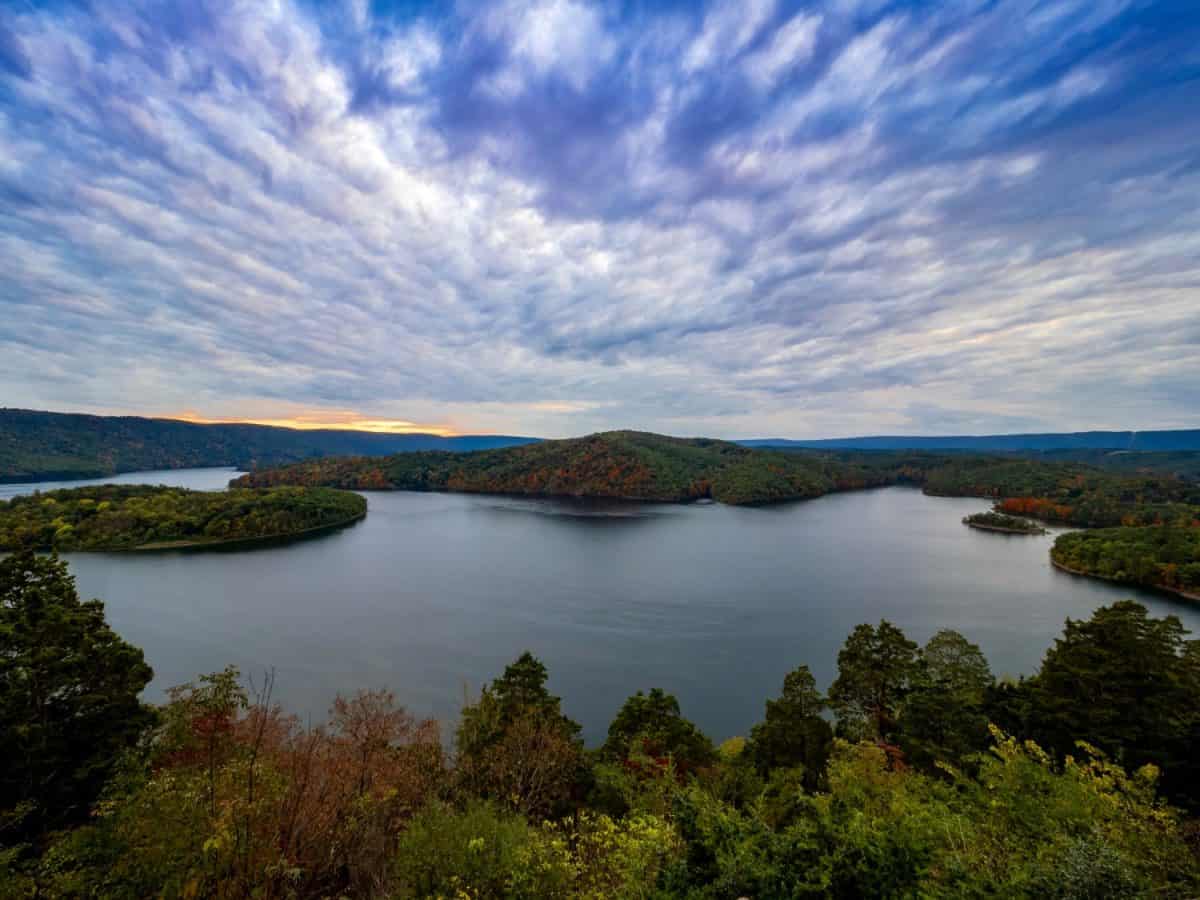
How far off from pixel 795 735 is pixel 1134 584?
58765 millimetres

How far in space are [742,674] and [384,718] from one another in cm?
2257

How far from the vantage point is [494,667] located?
31219 millimetres

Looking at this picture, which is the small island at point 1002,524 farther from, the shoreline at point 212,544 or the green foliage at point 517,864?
the shoreline at point 212,544

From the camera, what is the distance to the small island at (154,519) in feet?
204

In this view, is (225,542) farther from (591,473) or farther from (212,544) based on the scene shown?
(591,473)

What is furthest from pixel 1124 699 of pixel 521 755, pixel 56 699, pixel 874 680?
pixel 56 699

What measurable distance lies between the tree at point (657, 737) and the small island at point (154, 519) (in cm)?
7053

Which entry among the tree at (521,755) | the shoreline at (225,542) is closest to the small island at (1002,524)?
the tree at (521,755)

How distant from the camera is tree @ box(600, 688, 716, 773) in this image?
1673 centimetres

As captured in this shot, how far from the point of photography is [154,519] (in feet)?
222

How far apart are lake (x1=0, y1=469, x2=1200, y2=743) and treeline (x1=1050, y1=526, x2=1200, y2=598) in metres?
3.03

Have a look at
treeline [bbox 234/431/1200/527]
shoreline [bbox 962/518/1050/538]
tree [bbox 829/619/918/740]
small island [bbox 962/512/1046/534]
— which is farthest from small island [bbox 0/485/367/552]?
small island [bbox 962/512/1046/534]

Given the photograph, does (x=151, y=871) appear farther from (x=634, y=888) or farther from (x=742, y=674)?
(x=742, y=674)

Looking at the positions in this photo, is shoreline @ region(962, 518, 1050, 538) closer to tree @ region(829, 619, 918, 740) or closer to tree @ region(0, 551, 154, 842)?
tree @ region(829, 619, 918, 740)
